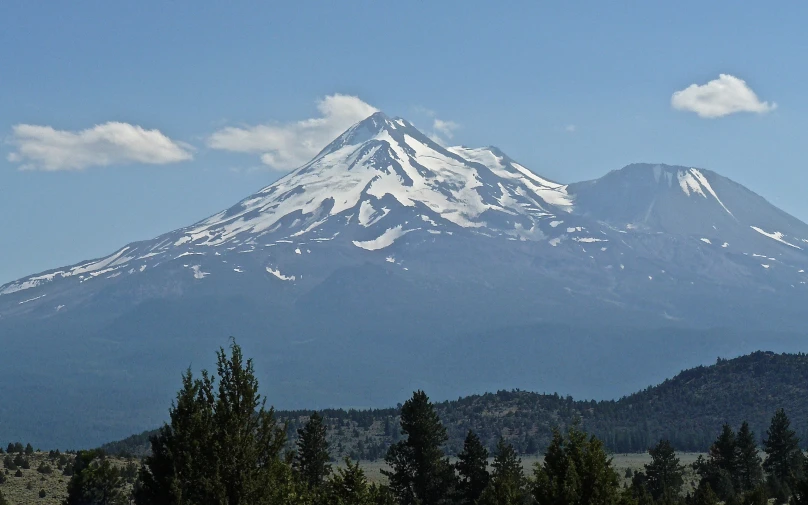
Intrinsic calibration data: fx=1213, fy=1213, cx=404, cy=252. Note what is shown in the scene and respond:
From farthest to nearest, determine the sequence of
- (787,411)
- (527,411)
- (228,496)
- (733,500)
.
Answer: (527,411) < (787,411) < (733,500) < (228,496)

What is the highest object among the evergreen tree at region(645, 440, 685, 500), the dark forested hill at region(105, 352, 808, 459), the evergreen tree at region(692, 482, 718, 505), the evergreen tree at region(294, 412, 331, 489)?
the dark forested hill at region(105, 352, 808, 459)

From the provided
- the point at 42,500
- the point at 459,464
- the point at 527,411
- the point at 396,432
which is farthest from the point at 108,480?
the point at 527,411

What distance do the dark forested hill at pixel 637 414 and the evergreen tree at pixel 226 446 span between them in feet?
307

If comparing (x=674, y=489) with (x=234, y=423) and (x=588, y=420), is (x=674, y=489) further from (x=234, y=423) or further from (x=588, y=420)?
(x=588, y=420)

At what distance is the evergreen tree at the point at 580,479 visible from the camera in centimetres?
3178

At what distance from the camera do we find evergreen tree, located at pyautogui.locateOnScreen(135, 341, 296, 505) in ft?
97.2

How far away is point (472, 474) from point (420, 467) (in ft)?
8.52

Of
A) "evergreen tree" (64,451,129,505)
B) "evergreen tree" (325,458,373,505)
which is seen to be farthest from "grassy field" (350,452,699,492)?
"evergreen tree" (325,458,373,505)

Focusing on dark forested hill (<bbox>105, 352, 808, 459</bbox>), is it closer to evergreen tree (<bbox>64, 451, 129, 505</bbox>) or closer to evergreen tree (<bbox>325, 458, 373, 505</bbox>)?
evergreen tree (<bbox>64, 451, 129, 505</bbox>)

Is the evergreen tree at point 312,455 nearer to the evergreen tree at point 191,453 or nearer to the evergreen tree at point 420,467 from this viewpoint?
the evergreen tree at point 420,467

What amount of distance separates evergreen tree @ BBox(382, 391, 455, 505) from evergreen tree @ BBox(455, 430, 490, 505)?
0.64m

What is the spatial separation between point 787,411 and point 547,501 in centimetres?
10827

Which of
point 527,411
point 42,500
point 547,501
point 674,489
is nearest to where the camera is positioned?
point 547,501

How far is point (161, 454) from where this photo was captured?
32.4 metres
